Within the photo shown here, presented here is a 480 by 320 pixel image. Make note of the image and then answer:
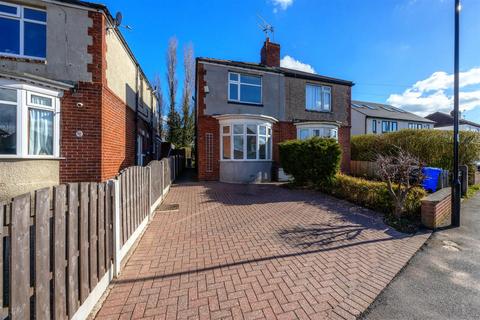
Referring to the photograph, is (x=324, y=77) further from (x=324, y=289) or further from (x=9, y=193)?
(x=9, y=193)

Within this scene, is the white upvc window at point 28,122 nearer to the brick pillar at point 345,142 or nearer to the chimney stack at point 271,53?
the chimney stack at point 271,53

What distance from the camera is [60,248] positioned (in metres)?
1.99

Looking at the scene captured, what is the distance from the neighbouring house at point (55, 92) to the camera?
6.21 metres

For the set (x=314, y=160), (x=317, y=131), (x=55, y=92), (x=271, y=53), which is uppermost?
(x=271, y=53)

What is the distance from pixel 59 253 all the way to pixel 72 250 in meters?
0.20

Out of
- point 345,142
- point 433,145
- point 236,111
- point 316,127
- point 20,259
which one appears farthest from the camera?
point 345,142

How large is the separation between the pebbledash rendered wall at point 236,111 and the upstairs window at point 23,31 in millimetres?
6800

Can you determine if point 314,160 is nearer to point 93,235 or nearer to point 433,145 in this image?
point 433,145

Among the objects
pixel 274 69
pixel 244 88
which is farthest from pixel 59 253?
pixel 274 69

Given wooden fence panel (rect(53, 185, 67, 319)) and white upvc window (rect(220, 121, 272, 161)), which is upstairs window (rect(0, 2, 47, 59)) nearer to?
wooden fence panel (rect(53, 185, 67, 319))

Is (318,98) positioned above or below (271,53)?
below

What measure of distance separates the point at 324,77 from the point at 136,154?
1311 cm

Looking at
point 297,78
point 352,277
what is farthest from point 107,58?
point 297,78

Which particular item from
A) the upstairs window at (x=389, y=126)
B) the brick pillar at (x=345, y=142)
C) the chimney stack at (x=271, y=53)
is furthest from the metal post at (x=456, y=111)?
the upstairs window at (x=389, y=126)
